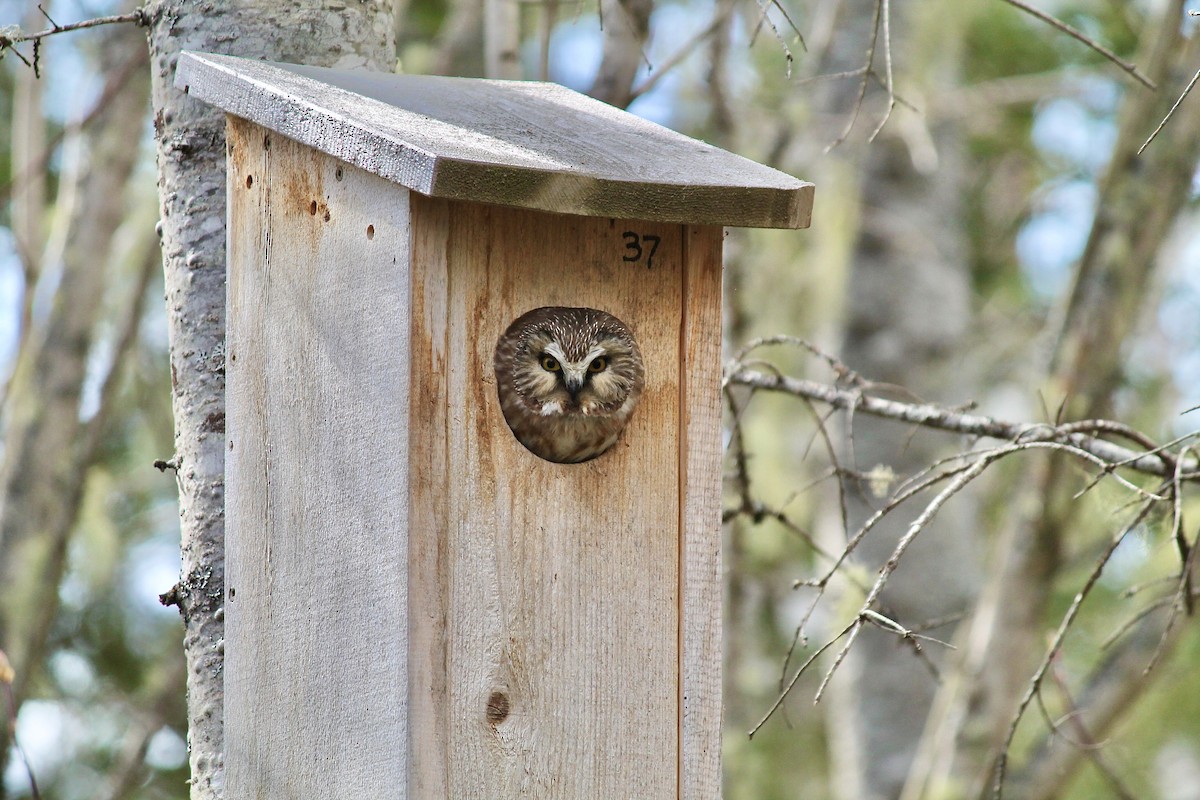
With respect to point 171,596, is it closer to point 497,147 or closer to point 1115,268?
point 497,147

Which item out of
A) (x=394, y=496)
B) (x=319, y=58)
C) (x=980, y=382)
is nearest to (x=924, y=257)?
(x=980, y=382)

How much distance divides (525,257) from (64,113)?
665 cm

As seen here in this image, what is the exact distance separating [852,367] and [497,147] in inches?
203

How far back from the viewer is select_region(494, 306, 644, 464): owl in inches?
79.9

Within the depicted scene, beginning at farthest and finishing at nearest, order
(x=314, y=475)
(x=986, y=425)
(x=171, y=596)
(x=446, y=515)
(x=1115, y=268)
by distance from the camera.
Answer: (x=1115, y=268)
(x=986, y=425)
(x=171, y=596)
(x=314, y=475)
(x=446, y=515)

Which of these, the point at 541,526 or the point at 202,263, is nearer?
the point at 541,526

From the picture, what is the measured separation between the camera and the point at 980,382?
7.90m

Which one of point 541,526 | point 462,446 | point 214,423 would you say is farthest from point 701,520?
point 214,423

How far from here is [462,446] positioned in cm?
191

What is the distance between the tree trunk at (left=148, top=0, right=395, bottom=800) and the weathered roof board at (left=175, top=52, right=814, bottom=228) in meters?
0.12

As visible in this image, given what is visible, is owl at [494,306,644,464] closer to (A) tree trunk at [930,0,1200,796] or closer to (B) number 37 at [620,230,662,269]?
(B) number 37 at [620,230,662,269]

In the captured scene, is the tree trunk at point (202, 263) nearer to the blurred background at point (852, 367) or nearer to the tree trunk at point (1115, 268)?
the blurred background at point (852, 367)

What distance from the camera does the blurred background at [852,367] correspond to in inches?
162

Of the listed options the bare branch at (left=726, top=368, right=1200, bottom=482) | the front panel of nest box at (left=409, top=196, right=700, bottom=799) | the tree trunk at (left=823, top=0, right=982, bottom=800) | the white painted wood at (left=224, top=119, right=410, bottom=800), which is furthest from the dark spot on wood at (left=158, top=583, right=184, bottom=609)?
the tree trunk at (left=823, top=0, right=982, bottom=800)
